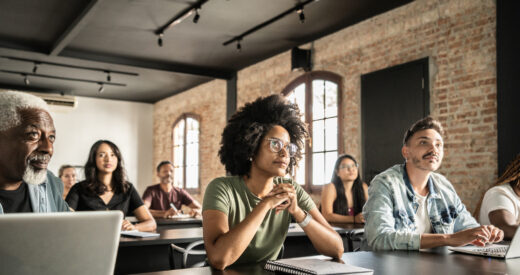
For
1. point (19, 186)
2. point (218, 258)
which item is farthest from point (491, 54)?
point (19, 186)

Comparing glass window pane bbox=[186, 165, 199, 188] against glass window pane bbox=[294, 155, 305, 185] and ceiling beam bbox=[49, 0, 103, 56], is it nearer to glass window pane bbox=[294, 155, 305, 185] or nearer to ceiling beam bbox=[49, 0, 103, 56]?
glass window pane bbox=[294, 155, 305, 185]

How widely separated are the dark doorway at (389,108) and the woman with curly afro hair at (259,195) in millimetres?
3536

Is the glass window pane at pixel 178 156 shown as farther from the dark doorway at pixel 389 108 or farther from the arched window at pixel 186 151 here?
the dark doorway at pixel 389 108

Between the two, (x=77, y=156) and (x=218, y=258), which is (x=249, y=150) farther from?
(x=77, y=156)

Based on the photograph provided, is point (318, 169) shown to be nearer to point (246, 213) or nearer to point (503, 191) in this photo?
point (503, 191)

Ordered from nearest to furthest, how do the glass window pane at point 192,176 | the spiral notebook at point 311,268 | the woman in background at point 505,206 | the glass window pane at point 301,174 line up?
the spiral notebook at point 311,268 → the woman in background at point 505,206 → the glass window pane at point 301,174 → the glass window pane at point 192,176

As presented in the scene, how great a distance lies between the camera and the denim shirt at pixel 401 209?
8.09 feet

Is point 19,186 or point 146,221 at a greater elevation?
point 19,186

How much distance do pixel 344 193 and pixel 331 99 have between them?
7.25 ft

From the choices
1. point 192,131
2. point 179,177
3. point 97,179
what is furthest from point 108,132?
point 97,179

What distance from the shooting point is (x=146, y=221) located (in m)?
4.01

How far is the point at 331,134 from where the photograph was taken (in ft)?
23.2

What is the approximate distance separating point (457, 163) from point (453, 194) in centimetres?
262

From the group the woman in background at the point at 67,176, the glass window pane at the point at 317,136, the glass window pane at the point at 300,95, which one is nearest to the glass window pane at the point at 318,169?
the glass window pane at the point at 317,136
